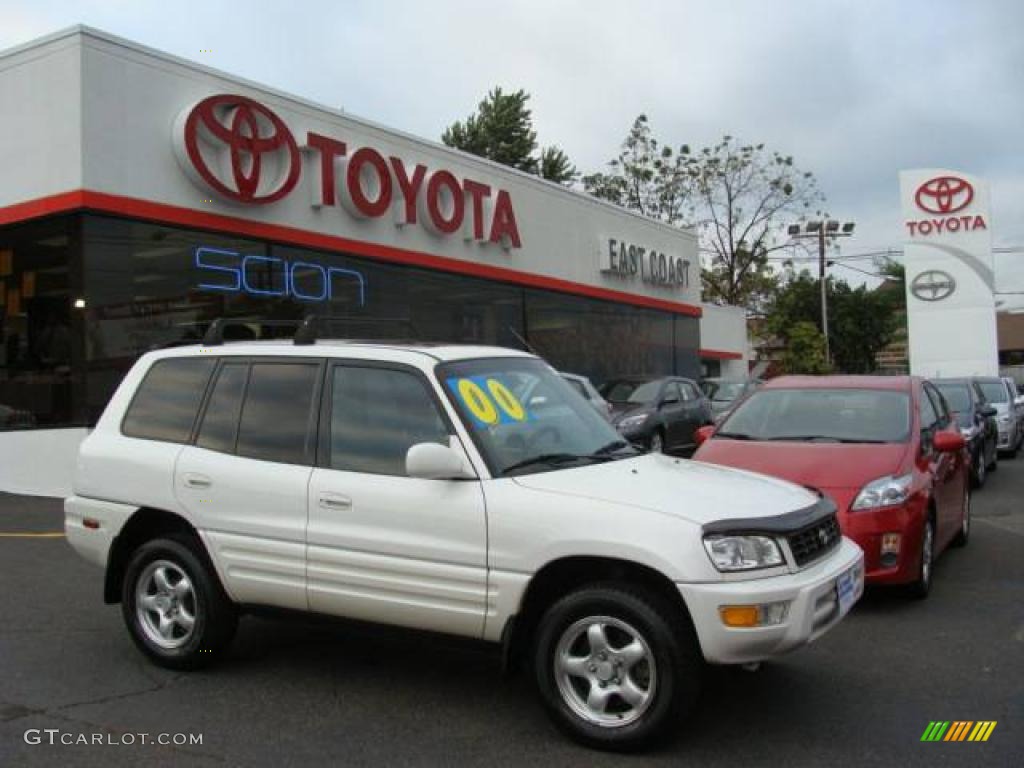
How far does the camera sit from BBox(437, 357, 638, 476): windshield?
451 cm

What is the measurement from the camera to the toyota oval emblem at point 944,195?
33062 mm

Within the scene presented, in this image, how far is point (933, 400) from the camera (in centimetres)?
859

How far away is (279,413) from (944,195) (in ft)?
108

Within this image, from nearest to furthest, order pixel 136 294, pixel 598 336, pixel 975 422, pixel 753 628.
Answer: pixel 753 628
pixel 136 294
pixel 975 422
pixel 598 336

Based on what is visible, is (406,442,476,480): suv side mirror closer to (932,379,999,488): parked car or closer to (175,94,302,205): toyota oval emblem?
(932,379,999,488): parked car

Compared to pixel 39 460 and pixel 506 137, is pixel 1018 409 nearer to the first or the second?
pixel 39 460

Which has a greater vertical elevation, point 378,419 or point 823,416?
point 378,419

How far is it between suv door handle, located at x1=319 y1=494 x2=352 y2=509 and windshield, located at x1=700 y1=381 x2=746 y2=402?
16982mm

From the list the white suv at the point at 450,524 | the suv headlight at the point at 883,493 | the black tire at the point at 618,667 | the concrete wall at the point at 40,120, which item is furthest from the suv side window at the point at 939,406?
the concrete wall at the point at 40,120

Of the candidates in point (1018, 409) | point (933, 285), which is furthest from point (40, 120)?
point (933, 285)

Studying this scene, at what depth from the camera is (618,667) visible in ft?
13.2

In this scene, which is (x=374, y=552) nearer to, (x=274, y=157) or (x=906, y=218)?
(x=274, y=157)

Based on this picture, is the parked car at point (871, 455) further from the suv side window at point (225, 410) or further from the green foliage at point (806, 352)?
the green foliage at point (806, 352)

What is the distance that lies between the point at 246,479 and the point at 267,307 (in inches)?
390
